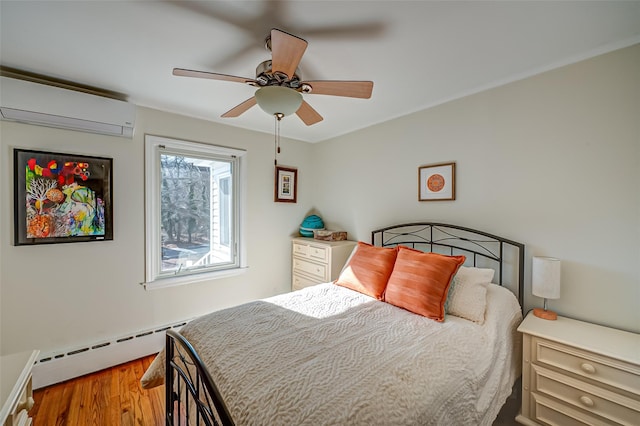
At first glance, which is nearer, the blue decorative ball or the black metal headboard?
the black metal headboard

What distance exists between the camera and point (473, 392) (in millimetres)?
1253

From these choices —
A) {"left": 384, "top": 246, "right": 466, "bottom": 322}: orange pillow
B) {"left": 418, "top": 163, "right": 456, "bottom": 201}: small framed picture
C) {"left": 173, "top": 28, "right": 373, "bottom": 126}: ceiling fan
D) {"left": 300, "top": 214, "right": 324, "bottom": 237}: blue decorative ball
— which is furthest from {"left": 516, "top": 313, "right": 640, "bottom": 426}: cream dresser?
{"left": 300, "top": 214, "right": 324, "bottom": 237}: blue decorative ball

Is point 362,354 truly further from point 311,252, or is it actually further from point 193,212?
point 193,212

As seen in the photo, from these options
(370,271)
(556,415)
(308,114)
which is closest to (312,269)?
(370,271)

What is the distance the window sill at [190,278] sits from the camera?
2675mm

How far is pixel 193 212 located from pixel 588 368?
135 inches

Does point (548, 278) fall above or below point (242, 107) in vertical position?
below

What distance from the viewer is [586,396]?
4.75 ft

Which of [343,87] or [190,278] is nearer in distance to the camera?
[343,87]

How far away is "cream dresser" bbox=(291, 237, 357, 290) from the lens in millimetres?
3055

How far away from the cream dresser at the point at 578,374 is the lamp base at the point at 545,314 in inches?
1.6

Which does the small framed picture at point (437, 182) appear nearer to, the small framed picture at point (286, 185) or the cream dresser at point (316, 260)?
the cream dresser at point (316, 260)

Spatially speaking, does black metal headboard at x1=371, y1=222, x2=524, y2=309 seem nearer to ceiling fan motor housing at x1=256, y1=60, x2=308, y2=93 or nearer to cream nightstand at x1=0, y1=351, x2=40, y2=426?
ceiling fan motor housing at x1=256, y1=60, x2=308, y2=93

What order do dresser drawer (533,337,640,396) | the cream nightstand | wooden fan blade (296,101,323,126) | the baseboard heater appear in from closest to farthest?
the cream nightstand → dresser drawer (533,337,640,396) → wooden fan blade (296,101,323,126) → the baseboard heater
